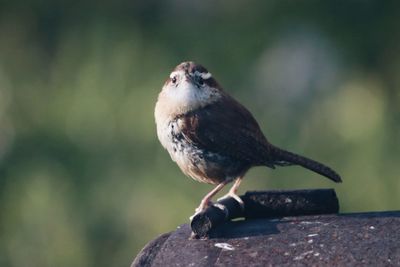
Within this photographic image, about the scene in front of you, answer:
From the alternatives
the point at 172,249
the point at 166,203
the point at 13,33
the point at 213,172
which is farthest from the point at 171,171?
the point at 172,249

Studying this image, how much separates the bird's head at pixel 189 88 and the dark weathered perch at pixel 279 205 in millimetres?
1168

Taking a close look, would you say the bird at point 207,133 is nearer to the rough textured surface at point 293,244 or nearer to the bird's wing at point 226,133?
the bird's wing at point 226,133

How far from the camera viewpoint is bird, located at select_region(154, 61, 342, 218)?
518 centimetres

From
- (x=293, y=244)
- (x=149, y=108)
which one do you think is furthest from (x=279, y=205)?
(x=149, y=108)

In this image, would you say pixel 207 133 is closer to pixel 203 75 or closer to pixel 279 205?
pixel 203 75

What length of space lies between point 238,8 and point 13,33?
7.86ft

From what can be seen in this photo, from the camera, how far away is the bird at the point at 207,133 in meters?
5.18

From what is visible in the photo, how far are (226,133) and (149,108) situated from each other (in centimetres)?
473

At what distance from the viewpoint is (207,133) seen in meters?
5.22

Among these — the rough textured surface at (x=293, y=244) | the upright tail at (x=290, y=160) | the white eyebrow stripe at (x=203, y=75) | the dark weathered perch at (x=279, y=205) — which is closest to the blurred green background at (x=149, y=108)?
the upright tail at (x=290, y=160)

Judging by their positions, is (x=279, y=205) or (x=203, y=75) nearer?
(x=279, y=205)

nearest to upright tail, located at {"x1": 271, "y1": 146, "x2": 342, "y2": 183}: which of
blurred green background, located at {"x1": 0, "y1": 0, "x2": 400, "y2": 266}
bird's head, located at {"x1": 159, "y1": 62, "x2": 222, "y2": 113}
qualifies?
bird's head, located at {"x1": 159, "y1": 62, "x2": 222, "y2": 113}

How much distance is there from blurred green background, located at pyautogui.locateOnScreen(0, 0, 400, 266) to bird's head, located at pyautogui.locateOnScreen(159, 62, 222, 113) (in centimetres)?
415

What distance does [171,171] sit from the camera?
10.4 m
